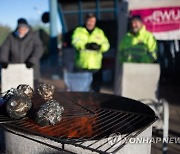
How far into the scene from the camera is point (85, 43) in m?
4.54

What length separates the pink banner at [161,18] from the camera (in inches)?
232

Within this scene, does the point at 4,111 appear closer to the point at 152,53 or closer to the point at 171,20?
the point at 152,53

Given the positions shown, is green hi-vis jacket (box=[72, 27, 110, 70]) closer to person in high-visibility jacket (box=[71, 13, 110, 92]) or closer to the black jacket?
person in high-visibility jacket (box=[71, 13, 110, 92])

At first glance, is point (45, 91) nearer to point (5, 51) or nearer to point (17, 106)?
point (17, 106)

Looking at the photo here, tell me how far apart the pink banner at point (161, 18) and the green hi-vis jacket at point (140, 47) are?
5.65ft

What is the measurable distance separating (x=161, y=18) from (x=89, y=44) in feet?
7.60

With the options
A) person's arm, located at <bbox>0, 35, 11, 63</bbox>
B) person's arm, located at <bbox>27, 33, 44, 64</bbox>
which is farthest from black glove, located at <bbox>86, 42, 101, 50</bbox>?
person's arm, located at <bbox>0, 35, 11, 63</bbox>

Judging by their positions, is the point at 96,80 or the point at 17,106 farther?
the point at 96,80

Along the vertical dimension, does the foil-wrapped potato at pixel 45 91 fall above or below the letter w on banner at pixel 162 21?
below

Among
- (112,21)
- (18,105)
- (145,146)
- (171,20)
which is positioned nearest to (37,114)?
(18,105)

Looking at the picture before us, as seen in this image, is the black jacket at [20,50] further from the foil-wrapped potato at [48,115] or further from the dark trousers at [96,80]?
the foil-wrapped potato at [48,115]

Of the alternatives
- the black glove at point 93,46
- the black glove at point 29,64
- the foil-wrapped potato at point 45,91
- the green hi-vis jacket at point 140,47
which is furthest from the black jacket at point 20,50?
the foil-wrapped potato at point 45,91

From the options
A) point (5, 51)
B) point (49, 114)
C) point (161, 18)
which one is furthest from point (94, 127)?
point (161, 18)

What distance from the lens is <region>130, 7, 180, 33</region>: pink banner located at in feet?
19.4
